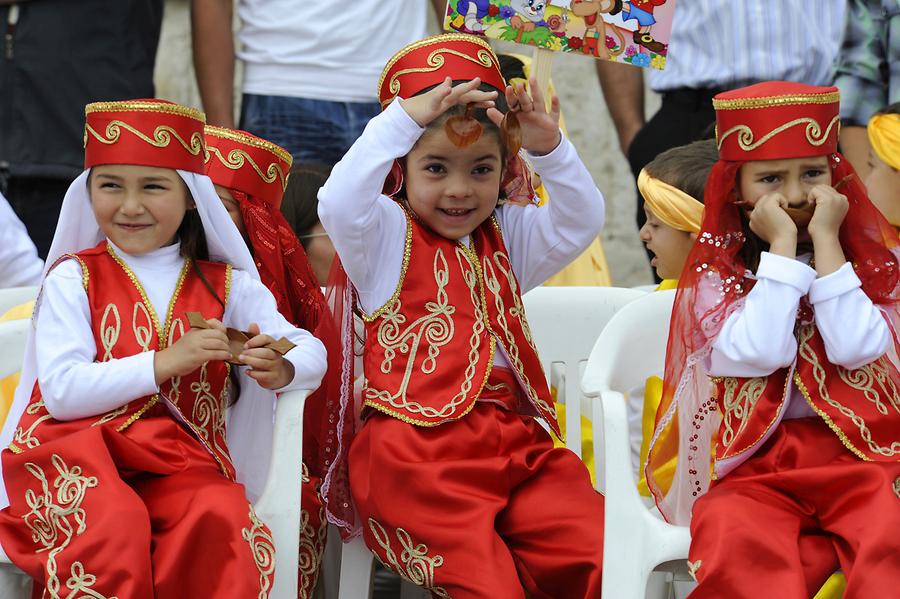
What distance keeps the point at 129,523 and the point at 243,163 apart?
129cm

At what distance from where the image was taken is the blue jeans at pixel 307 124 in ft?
17.1

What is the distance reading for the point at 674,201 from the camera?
427 cm

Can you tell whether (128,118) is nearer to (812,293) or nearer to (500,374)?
(500,374)

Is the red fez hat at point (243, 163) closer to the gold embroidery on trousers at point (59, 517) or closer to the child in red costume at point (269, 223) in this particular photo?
the child in red costume at point (269, 223)

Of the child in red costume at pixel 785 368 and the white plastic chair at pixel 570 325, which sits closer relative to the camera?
the child in red costume at pixel 785 368

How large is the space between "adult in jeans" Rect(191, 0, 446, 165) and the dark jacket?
333 mm

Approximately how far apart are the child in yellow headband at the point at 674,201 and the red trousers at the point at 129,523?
1571 millimetres

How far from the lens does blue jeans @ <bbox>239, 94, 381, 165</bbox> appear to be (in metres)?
5.23

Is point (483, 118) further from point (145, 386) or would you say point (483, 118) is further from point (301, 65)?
point (301, 65)

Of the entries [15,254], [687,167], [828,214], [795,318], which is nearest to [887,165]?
[687,167]

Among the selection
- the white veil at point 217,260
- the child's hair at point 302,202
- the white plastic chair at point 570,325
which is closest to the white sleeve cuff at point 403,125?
the white veil at point 217,260

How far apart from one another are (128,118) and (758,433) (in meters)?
1.53

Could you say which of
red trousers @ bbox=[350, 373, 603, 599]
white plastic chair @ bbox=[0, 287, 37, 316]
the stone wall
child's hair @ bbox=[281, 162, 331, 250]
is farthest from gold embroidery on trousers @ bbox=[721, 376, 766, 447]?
the stone wall

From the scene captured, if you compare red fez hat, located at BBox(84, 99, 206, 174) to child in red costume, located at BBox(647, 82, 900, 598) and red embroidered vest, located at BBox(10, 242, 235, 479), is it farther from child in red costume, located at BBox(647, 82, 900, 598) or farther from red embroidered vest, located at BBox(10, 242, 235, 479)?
child in red costume, located at BBox(647, 82, 900, 598)
